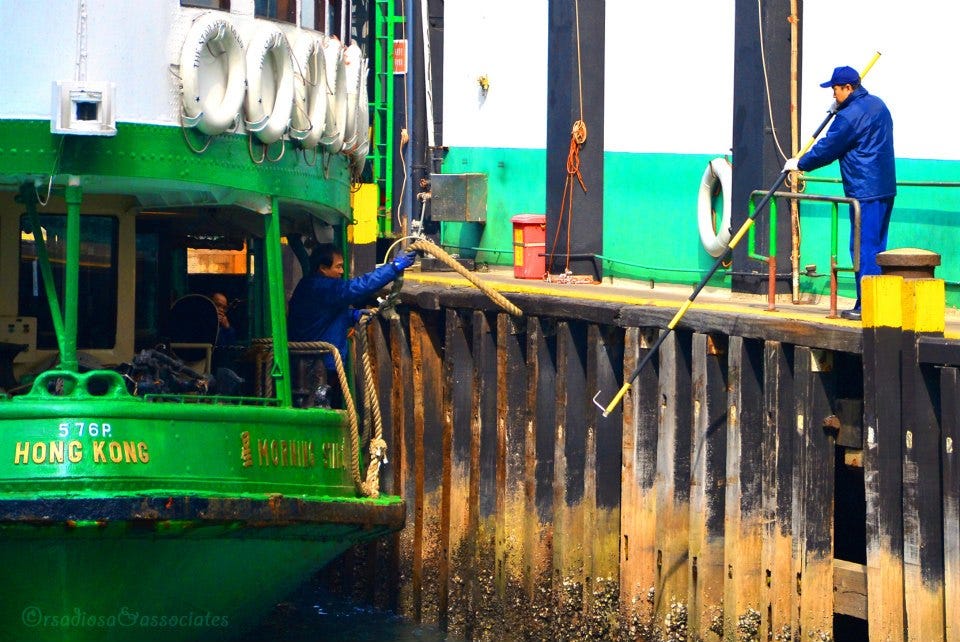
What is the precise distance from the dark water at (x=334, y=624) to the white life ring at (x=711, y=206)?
144 inches

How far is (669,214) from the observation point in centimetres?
1459

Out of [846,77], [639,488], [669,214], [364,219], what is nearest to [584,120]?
[669,214]

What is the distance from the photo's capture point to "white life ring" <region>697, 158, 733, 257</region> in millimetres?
13234

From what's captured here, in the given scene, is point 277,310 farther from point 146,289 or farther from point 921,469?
point 921,469

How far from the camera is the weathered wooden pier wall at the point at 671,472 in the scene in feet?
28.1

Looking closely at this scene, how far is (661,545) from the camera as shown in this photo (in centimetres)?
1019

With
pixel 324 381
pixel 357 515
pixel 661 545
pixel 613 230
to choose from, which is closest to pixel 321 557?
pixel 357 515

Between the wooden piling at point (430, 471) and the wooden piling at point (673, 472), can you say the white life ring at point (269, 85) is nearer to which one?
the wooden piling at point (673, 472)

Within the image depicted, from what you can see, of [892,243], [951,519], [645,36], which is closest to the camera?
[951,519]

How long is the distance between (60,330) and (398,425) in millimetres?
4155

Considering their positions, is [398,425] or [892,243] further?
[398,425]

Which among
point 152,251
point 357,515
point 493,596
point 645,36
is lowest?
point 493,596

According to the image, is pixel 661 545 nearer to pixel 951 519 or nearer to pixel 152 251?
pixel 951 519

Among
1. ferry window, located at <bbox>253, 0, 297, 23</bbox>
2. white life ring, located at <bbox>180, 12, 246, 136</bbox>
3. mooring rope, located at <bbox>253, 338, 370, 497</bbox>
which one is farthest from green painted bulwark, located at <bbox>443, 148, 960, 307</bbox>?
white life ring, located at <bbox>180, 12, 246, 136</bbox>
